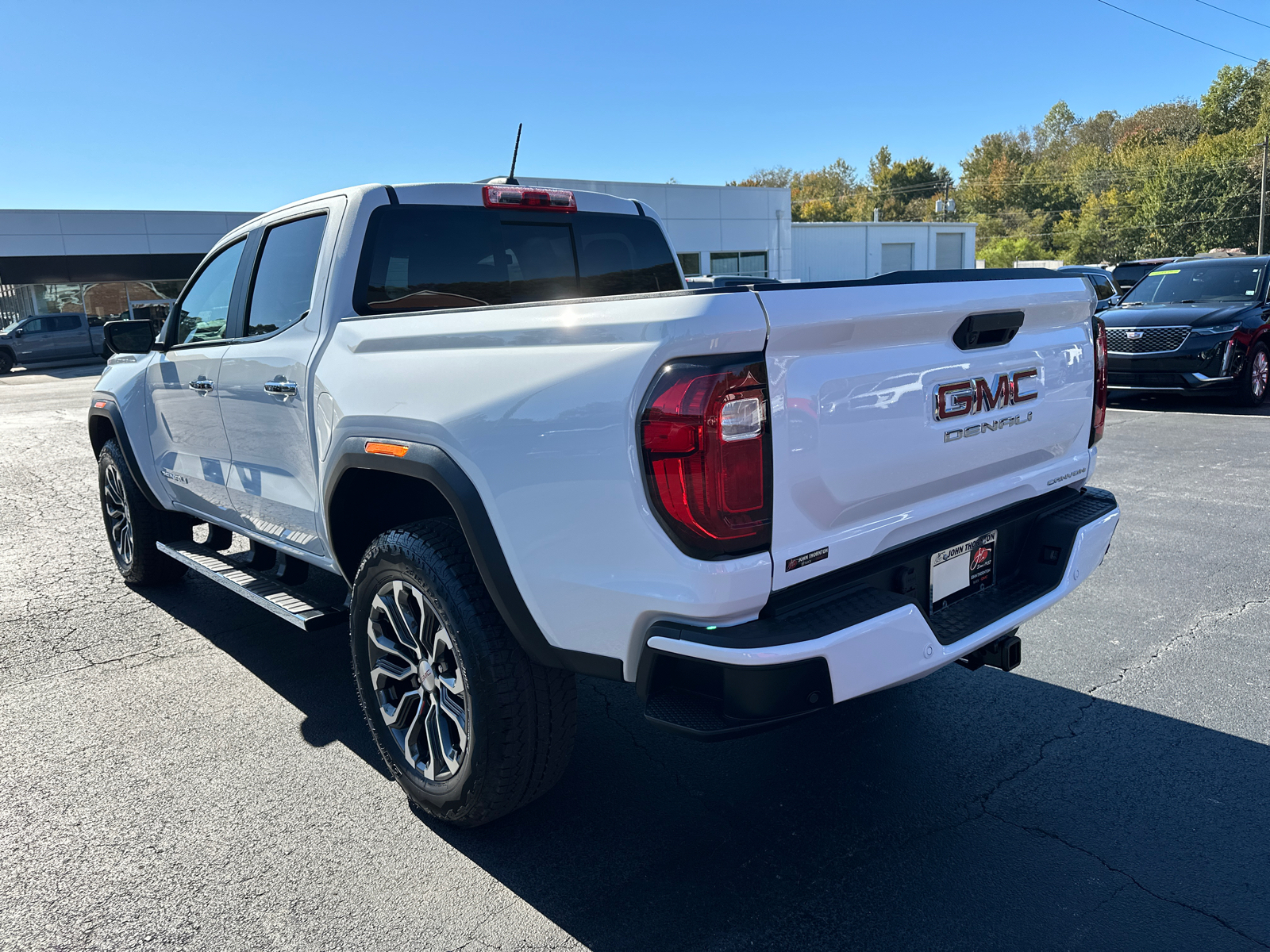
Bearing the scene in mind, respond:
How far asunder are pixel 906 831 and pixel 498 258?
269 centimetres

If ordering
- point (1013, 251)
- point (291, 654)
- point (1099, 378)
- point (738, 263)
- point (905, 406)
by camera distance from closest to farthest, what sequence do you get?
point (905, 406)
point (1099, 378)
point (291, 654)
point (738, 263)
point (1013, 251)

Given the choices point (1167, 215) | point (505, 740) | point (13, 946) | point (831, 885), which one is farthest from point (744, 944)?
point (1167, 215)

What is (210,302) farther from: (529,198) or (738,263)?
(738,263)

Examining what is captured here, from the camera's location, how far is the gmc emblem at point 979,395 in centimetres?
259

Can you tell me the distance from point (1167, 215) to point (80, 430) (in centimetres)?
7125

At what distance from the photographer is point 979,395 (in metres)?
2.71

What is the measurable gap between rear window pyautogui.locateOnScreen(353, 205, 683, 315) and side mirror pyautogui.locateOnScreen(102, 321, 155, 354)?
211 cm

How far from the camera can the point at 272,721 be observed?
150 inches

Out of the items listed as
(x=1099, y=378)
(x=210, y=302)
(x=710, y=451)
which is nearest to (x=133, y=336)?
(x=210, y=302)

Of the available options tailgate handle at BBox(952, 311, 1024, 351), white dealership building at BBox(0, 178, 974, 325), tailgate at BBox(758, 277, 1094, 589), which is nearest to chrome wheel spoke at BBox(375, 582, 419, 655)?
tailgate at BBox(758, 277, 1094, 589)

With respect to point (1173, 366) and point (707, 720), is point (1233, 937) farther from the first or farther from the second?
point (1173, 366)

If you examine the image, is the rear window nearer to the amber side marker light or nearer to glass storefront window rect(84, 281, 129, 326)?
the amber side marker light

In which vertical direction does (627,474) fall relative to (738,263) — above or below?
below

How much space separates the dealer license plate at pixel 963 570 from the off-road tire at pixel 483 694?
114 centimetres
